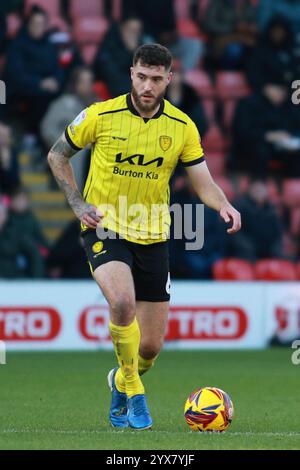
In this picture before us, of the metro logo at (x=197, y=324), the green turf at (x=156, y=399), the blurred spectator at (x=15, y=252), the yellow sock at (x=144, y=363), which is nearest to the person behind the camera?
the green turf at (x=156, y=399)

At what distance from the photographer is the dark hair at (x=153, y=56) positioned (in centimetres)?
770

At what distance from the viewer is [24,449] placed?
649 cm

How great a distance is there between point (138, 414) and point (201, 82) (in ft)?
37.6

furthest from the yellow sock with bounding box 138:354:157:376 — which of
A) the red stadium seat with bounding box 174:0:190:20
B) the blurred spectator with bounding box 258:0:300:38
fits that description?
the red stadium seat with bounding box 174:0:190:20

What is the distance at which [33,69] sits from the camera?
16469mm

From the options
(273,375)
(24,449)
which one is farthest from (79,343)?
(24,449)

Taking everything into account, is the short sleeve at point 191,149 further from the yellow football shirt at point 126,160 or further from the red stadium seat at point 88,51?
the red stadium seat at point 88,51

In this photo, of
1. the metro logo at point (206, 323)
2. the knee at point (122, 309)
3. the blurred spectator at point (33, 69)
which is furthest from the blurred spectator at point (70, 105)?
the knee at point (122, 309)

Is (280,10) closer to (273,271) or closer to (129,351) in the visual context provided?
(273,271)

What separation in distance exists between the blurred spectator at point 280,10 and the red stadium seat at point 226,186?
2.98 metres

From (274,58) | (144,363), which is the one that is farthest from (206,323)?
(144,363)

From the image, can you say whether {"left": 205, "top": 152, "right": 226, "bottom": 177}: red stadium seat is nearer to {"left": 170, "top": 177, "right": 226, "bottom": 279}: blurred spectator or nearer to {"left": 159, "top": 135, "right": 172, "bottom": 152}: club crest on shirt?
{"left": 170, "top": 177, "right": 226, "bottom": 279}: blurred spectator

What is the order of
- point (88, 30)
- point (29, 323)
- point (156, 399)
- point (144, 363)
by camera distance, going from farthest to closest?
point (88, 30), point (29, 323), point (156, 399), point (144, 363)

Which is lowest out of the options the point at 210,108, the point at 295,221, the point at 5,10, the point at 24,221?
the point at 295,221
